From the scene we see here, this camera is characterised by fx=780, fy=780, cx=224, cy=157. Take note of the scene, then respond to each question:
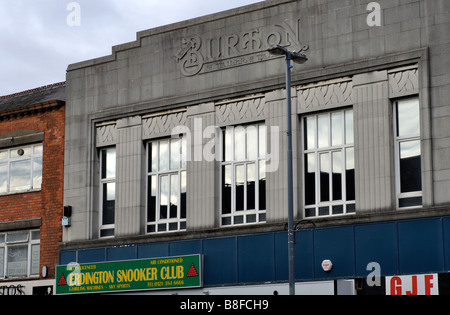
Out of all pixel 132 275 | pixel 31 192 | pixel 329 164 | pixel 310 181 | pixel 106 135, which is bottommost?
pixel 132 275

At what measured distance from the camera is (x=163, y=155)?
29.9 m

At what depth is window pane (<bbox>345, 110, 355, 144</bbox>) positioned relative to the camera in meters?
25.3

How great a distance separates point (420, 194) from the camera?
2355cm

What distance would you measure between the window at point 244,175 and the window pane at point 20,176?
1025 cm

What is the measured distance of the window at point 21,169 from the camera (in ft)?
110

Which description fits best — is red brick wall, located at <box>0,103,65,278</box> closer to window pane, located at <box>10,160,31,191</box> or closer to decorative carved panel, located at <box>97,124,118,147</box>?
window pane, located at <box>10,160,31,191</box>

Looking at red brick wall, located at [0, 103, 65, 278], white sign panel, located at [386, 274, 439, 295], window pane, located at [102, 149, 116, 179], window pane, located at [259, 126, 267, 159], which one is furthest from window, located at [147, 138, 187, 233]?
white sign panel, located at [386, 274, 439, 295]

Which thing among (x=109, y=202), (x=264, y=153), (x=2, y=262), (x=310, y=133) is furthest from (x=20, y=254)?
(x=310, y=133)

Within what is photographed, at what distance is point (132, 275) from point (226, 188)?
5.02 meters

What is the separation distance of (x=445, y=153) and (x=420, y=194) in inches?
59.4

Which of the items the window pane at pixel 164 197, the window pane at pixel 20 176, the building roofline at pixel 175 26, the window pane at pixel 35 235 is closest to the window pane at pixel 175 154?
the window pane at pixel 164 197

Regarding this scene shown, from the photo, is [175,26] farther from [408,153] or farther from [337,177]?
[408,153]
